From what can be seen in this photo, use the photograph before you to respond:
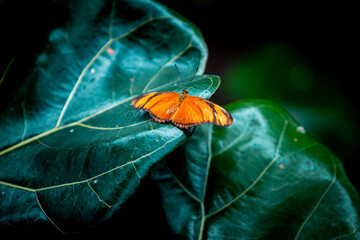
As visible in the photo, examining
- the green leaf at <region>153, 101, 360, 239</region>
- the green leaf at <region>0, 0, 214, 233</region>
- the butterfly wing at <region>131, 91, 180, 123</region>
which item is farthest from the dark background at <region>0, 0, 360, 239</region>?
the butterfly wing at <region>131, 91, 180, 123</region>

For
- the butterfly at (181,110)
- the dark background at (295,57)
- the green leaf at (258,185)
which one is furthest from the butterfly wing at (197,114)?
the dark background at (295,57)

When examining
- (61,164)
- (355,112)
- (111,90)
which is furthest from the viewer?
(355,112)

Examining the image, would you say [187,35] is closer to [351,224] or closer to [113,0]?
[113,0]

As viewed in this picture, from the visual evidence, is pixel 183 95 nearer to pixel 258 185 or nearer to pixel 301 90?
pixel 258 185

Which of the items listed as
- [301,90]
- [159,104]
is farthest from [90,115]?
[301,90]

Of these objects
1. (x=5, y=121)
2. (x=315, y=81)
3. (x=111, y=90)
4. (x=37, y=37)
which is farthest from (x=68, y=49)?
(x=315, y=81)
